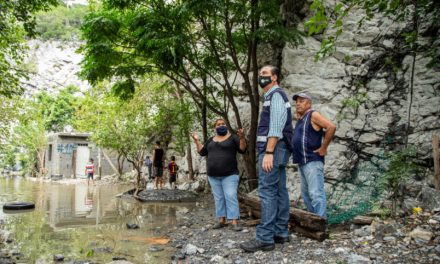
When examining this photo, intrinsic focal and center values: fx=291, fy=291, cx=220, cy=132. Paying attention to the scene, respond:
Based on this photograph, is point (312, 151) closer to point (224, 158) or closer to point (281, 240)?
point (281, 240)

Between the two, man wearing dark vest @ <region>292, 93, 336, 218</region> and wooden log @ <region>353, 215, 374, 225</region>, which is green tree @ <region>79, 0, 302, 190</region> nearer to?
man wearing dark vest @ <region>292, 93, 336, 218</region>

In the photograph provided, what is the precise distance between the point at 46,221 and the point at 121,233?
2.02 metres

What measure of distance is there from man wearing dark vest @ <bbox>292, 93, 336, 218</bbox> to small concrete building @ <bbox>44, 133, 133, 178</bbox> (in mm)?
23494

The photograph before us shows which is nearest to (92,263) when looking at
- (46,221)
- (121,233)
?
(121,233)

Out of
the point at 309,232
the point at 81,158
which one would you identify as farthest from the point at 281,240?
the point at 81,158

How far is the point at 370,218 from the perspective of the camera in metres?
3.87

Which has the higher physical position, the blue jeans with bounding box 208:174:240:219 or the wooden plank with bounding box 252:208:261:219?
the blue jeans with bounding box 208:174:240:219

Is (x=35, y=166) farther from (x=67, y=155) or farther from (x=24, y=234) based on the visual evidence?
(x=24, y=234)

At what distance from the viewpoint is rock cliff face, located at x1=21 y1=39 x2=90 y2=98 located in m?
60.1

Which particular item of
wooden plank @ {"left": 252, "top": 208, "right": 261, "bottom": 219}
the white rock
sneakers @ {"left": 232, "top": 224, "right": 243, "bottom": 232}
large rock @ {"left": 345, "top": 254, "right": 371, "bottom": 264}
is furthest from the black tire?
large rock @ {"left": 345, "top": 254, "right": 371, "bottom": 264}

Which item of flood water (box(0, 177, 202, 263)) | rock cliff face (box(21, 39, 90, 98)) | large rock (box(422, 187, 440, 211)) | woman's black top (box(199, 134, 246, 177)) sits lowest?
flood water (box(0, 177, 202, 263))

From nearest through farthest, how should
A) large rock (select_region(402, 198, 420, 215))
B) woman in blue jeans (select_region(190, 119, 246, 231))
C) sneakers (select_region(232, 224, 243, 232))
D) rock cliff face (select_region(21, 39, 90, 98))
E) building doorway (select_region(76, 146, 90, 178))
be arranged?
1. large rock (select_region(402, 198, 420, 215))
2. sneakers (select_region(232, 224, 243, 232))
3. woman in blue jeans (select_region(190, 119, 246, 231))
4. building doorway (select_region(76, 146, 90, 178))
5. rock cliff face (select_region(21, 39, 90, 98))

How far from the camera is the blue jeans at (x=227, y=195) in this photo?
4520mm

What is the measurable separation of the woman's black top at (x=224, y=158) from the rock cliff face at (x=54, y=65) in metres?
62.5
